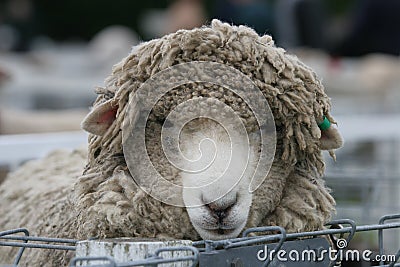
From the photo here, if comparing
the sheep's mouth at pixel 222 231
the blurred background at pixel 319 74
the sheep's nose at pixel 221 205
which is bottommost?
the sheep's mouth at pixel 222 231

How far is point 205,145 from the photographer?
73.2 inches

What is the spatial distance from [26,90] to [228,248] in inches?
308

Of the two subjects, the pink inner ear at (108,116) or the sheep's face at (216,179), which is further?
the pink inner ear at (108,116)

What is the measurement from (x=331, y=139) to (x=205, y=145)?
359 mm

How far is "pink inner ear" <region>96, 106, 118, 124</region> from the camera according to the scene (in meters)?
2.00

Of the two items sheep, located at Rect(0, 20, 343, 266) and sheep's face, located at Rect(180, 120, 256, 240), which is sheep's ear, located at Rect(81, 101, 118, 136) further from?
sheep's face, located at Rect(180, 120, 256, 240)

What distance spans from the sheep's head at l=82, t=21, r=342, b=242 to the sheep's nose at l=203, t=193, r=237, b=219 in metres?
0.04

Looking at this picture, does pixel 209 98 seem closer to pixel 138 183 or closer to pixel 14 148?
pixel 138 183

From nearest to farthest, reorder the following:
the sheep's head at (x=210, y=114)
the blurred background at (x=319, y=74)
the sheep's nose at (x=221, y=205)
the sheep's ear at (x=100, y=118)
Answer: the sheep's nose at (x=221, y=205)
the sheep's head at (x=210, y=114)
the sheep's ear at (x=100, y=118)
the blurred background at (x=319, y=74)

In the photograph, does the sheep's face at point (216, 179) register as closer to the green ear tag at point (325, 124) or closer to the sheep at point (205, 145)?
the sheep at point (205, 145)

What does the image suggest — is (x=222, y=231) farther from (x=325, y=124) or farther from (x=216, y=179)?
(x=325, y=124)

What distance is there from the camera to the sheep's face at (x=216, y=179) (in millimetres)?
1755

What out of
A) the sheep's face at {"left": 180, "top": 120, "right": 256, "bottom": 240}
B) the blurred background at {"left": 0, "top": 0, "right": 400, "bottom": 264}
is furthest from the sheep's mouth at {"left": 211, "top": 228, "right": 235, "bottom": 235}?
the blurred background at {"left": 0, "top": 0, "right": 400, "bottom": 264}

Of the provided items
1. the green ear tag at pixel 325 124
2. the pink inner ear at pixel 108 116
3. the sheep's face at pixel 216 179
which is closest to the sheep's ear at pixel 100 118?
the pink inner ear at pixel 108 116
